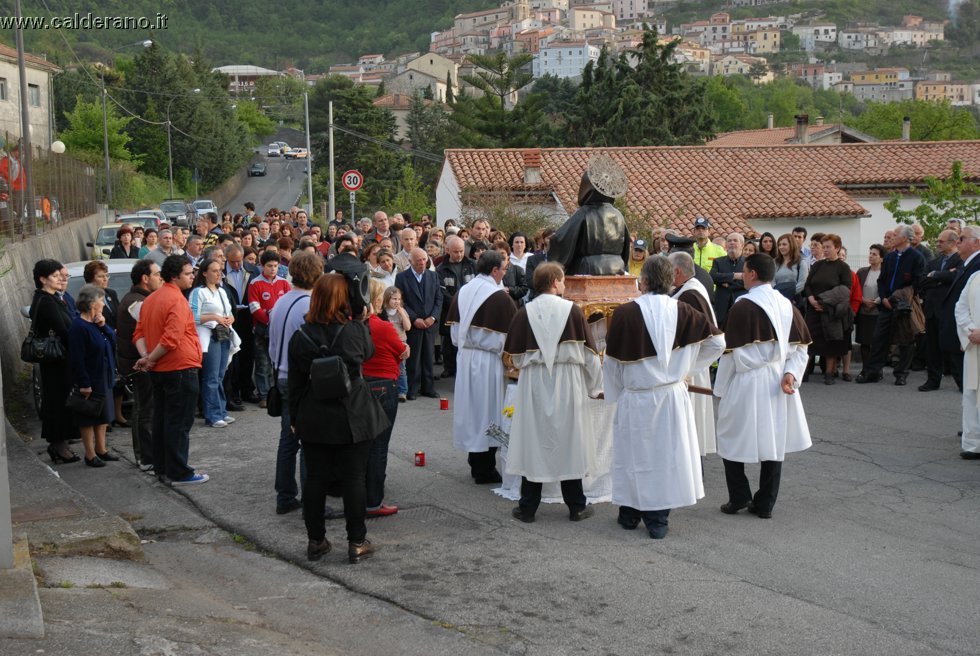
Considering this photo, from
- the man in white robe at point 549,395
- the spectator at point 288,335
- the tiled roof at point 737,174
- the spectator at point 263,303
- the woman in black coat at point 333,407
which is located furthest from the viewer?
the tiled roof at point 737,174

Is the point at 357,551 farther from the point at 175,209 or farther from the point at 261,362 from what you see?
the point at 175,209

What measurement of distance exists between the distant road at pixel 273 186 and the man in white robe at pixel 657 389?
60.9m

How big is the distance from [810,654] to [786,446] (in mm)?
2869

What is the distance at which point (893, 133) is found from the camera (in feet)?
267

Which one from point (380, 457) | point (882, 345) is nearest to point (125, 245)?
point (380, 457)

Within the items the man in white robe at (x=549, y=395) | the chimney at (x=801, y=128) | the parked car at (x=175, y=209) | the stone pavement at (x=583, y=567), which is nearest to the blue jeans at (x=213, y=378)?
the stone pavement at (x=583, y=567)

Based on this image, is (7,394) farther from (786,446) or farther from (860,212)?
(860,212)

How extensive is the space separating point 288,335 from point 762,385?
3.48m

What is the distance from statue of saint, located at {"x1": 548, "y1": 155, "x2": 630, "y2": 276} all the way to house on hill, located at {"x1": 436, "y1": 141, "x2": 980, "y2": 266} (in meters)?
18.6

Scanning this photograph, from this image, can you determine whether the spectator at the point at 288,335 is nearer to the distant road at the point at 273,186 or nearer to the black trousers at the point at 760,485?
the black trousers at the point at 760,485

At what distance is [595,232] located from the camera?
9.62 metres

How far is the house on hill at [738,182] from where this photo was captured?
3105 cm

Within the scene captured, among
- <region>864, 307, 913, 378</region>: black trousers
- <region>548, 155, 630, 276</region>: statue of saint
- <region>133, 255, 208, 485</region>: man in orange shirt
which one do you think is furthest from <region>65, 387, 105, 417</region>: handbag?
<region>864, 307, 913, 378</region>: black trousers

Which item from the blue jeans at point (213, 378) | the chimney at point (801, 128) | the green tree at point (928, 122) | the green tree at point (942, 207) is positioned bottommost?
the blue jeans at point (213, 378)
